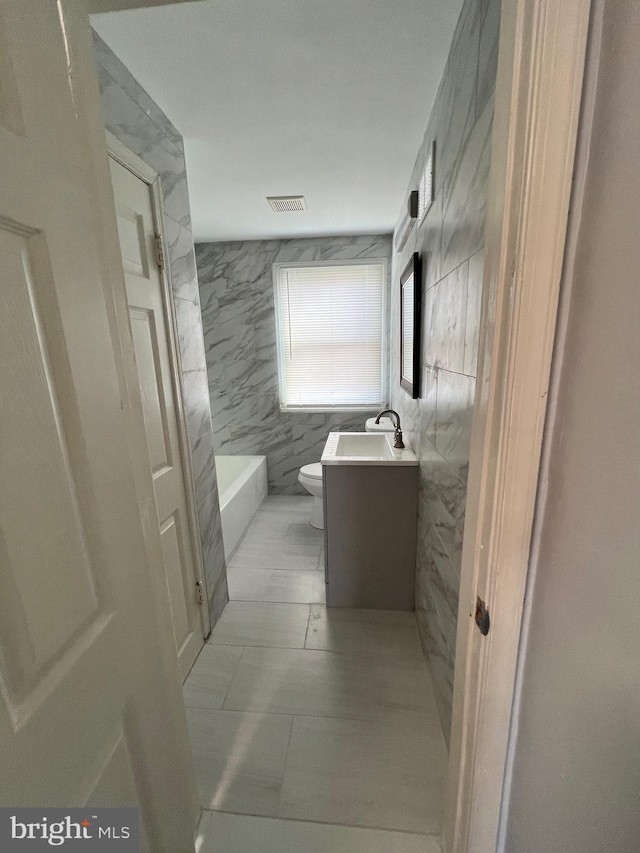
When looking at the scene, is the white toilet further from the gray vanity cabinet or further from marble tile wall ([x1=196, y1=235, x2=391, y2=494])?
the gray vanity cabinet

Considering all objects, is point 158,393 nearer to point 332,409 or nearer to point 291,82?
point 291,82

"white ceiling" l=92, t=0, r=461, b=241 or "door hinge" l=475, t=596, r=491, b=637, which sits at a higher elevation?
"white ceiling" l=92, t=0, r=461, b=241

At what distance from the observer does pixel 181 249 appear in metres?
1.59

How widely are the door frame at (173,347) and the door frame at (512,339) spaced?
121 centimetres

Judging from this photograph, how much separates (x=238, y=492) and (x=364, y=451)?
3.64ft

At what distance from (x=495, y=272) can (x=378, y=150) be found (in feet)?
5.52

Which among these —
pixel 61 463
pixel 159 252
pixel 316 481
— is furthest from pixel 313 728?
pixel 159 252

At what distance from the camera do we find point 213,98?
1389 millimetres

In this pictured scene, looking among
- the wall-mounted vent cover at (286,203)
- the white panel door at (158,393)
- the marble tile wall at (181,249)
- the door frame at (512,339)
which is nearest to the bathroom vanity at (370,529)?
A: the marble tile wall at (181,249)

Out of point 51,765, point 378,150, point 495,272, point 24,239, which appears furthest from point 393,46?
point 51,765

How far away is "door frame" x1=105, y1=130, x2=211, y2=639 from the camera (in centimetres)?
122

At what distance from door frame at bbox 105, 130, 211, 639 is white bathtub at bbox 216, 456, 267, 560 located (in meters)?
0.62

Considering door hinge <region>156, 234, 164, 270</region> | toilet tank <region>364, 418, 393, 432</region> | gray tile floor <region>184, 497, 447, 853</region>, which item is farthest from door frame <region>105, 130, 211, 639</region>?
toilet tank <region>364, 418, 393, 432</region>

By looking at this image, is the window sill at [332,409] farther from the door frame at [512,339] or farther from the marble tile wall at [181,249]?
the door frame at [512,339]
